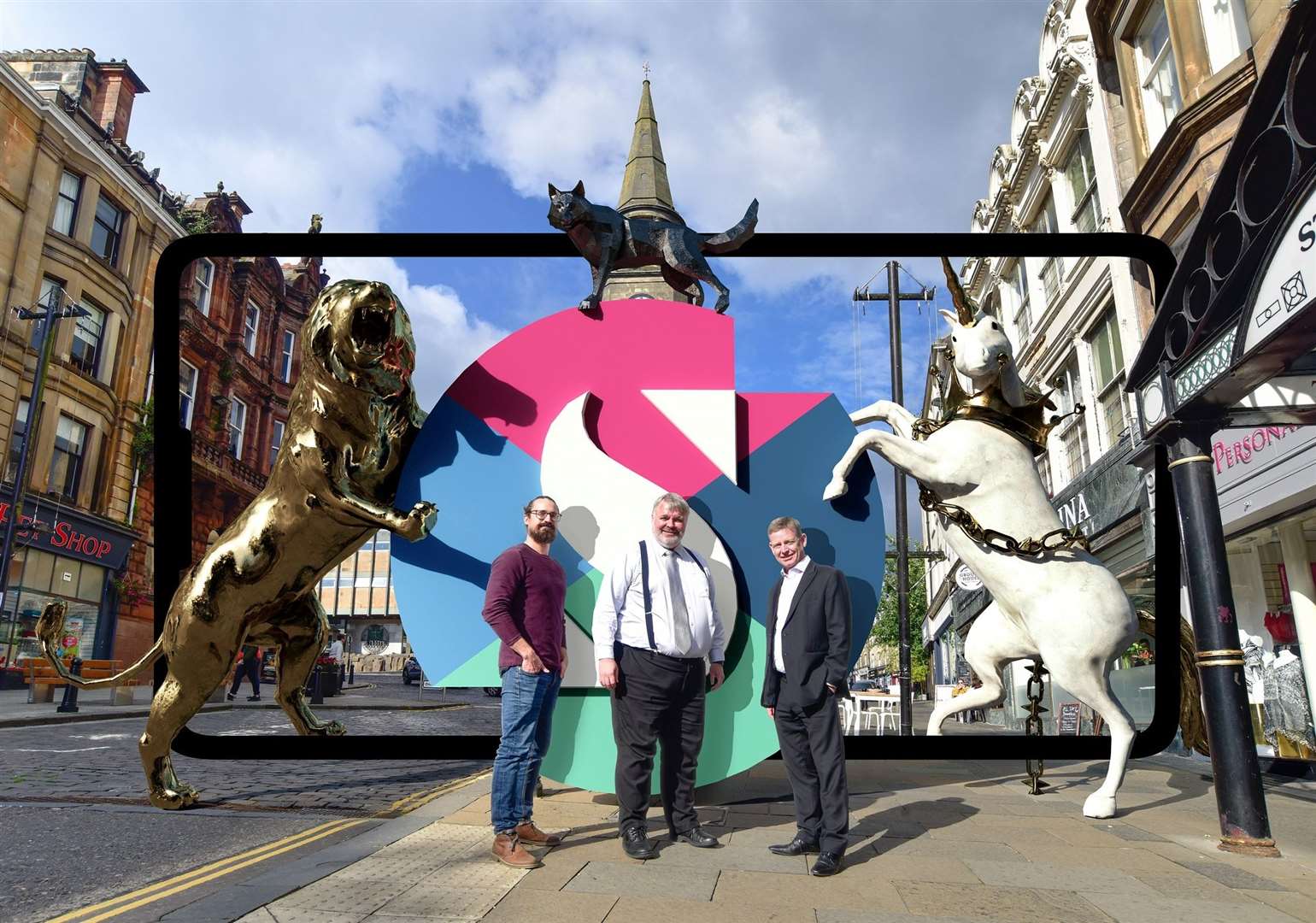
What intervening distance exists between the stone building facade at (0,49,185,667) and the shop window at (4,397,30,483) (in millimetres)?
47

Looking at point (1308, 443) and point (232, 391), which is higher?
point (232, 391)

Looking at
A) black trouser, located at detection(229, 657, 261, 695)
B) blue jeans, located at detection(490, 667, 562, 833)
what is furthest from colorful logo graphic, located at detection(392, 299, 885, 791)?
black trouser, located at detection(229, 657, 261, 695)

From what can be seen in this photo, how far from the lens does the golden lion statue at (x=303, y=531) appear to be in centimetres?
306

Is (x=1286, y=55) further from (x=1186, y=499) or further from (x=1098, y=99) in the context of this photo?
(x=1098, y=99)

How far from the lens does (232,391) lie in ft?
93.2

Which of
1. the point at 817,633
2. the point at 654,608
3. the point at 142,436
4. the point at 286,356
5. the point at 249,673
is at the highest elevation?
the point at 286,356

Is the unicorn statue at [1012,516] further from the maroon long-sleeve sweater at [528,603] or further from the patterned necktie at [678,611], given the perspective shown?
the maroon long-sleeve sweater at [528,603]

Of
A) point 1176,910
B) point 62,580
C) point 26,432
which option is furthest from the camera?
point 62,580

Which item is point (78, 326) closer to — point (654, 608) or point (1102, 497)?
point (654, 608)

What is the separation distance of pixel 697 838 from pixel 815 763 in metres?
0.68

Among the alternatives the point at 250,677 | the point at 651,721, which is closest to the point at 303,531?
the point at 651,721

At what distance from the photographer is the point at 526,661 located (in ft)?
12.1

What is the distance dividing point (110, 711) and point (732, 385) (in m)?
15.0

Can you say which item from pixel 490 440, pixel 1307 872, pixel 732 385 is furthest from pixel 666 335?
pixel 1307 872
